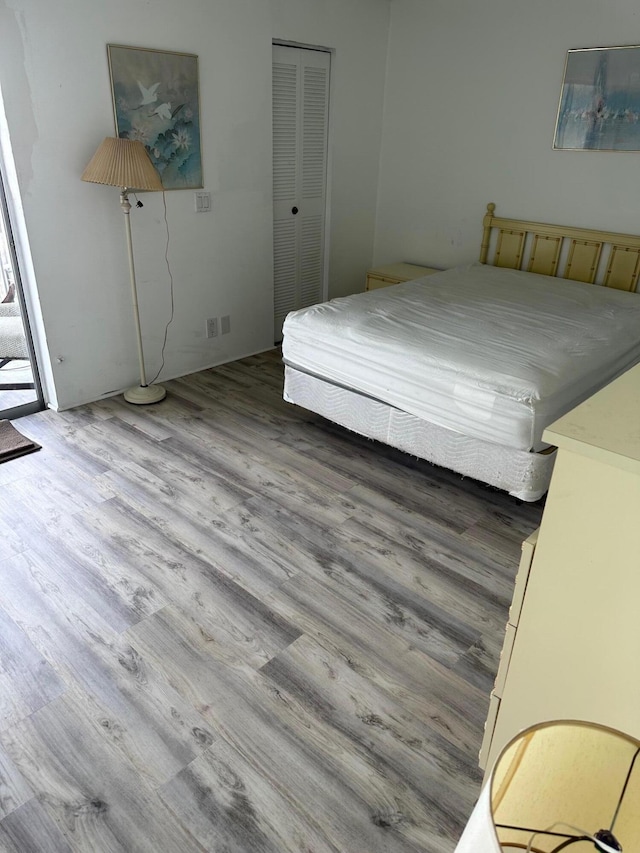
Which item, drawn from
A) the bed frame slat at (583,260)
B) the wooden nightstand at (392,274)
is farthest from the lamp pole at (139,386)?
the bed frame slat at (583,260)

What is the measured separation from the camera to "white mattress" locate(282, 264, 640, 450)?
261cm

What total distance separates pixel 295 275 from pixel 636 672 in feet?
13.6

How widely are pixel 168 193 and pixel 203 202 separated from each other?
0.26 meters

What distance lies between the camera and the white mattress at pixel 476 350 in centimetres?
261

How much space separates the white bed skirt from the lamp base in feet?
2.74

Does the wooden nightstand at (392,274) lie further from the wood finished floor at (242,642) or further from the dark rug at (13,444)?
the dark rug at (13,444)

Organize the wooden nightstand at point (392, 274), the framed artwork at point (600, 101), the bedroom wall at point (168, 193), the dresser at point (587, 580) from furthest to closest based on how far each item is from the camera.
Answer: the wooden nightstand at point (392, 274)
the framed artwork at point (600, 101)
the bedroom wall at point (168, 193)
the dresser at point (587, 580)

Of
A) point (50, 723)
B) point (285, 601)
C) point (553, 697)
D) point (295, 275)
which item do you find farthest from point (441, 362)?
point (295, 275)

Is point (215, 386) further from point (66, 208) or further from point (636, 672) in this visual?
point (636, 672)

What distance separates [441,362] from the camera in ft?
9.15

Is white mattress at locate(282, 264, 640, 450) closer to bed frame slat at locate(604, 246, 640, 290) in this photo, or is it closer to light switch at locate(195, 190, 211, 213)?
bed frame slat at locate(604, 246, 640, 290)

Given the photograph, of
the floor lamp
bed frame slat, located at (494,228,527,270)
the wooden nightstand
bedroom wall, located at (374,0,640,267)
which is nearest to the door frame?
the wooden nightstand

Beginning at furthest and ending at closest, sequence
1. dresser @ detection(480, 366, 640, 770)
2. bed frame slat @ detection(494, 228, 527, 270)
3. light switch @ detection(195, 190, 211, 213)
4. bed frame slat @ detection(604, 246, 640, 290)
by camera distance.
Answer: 1. bed frame slat @ detection(494, 228, 527, 270)
2. bed frame slat @ detection(604, 246, 640, 290)
3. light switch @ detection(195, 190, 211, 213)
4. dresser @ detection(480, 366, 640, 770)

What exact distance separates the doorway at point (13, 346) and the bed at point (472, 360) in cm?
150
